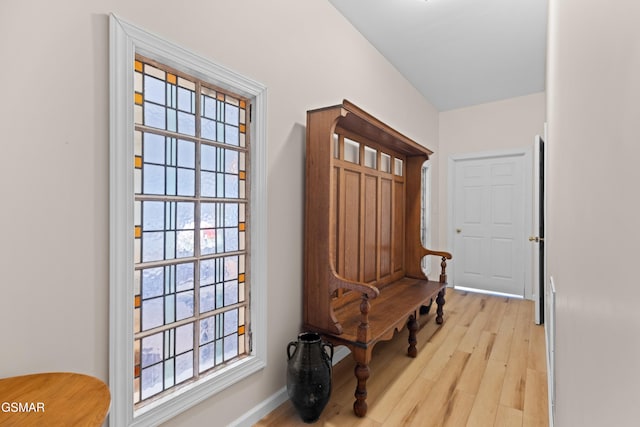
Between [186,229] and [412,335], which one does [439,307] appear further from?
[186,229]

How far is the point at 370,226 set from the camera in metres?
2.99

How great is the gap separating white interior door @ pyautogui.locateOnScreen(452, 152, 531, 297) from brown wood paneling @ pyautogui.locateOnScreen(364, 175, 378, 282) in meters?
2.64

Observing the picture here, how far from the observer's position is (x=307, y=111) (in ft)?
7.57

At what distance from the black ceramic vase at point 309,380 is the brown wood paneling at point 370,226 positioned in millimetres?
1098

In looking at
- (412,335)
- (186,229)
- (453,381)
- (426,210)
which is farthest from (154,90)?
(426,210)

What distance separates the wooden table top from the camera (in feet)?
2.83

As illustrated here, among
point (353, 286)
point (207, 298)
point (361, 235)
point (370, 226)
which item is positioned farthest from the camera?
point (370, 226)

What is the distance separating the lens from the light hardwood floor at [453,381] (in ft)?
6.49

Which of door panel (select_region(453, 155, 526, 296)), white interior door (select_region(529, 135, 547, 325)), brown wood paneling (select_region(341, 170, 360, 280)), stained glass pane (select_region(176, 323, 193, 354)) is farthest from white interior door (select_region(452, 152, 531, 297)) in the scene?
stained glass pane (select_region(176, 323, 193, 354))

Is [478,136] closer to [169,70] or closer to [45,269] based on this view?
[169,70]

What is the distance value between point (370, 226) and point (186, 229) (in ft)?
5.84

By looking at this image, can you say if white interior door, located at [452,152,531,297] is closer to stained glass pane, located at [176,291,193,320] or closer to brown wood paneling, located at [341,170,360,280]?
brown wood paneling, located at [341,170,360,280]

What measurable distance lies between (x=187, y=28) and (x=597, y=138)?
5.77ft

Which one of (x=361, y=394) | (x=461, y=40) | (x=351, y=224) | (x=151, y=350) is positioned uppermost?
(x=461, y=40)
